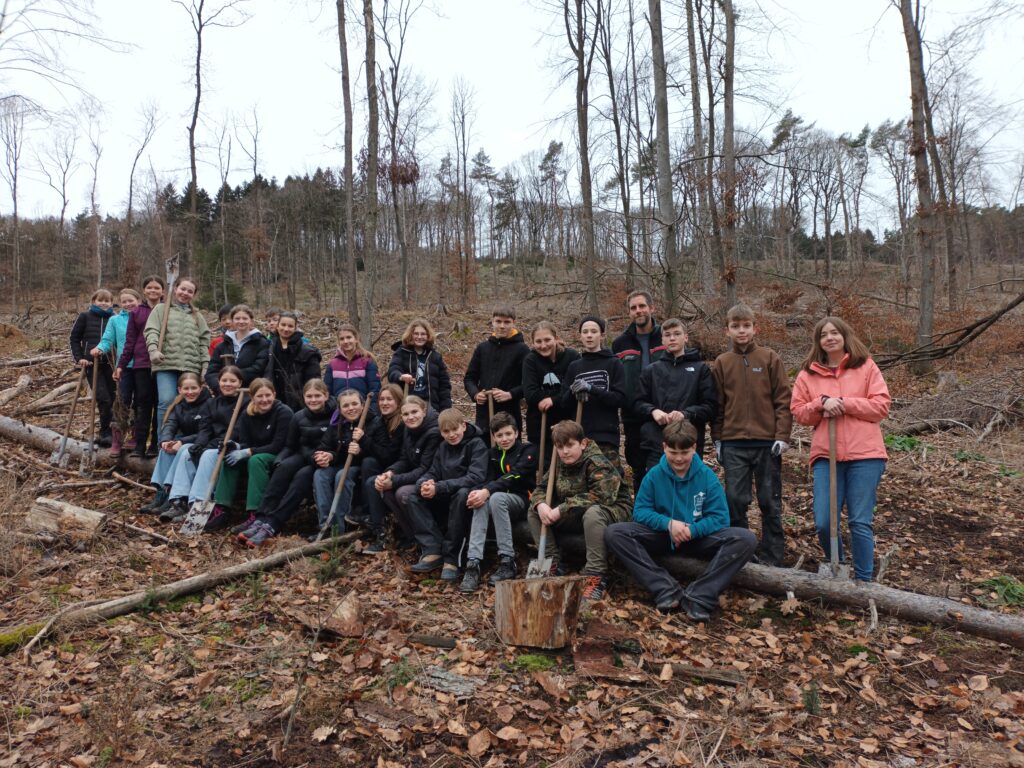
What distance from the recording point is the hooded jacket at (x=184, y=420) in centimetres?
686

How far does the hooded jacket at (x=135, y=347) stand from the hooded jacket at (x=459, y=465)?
4091mm

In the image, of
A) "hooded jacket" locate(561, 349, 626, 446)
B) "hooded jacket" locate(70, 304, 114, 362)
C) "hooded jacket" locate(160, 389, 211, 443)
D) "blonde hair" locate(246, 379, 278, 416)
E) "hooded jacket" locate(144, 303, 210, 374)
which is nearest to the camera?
"hooded jacket" locate(561, 349, 626, 446)

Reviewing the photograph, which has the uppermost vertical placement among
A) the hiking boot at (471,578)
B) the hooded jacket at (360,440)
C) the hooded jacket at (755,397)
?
the hooded jacket at (755,397)

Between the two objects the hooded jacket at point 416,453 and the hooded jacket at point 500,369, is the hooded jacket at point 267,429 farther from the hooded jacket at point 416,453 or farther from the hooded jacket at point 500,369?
the hooded jacket at point 500,369

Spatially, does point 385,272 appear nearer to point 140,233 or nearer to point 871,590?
point 140,233

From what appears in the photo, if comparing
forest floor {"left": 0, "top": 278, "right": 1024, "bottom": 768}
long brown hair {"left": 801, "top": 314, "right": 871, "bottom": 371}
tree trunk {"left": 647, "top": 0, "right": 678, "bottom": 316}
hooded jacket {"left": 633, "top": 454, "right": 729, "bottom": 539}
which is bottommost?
forest floor {"left": 0, "top": 278, "right": 1024, "bottom": 768}

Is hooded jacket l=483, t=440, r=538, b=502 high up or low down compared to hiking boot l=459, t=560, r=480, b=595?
up

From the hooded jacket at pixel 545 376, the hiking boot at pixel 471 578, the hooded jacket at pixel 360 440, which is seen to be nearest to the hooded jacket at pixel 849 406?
the hooded jacket at pixel 545 376

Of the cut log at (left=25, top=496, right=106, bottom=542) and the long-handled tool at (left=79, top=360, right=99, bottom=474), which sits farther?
the long-handled tool at (left=79, top=360, right=99, bottom=474)

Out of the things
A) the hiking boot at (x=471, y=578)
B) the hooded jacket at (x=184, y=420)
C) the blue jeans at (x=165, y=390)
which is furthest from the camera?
the blue jeans at (x=165, y=390)

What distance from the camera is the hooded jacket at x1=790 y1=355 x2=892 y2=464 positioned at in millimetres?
4562

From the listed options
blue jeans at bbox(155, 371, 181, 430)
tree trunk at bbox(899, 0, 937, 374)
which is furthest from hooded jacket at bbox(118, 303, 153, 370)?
tree trunk at bbox(899, 0, 937, 374)

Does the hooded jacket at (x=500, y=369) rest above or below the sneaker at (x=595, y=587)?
above

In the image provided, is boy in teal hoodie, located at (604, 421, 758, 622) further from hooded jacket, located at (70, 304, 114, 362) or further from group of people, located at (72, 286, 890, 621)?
hooded jacket, located at (70, 304, 114, 362)
